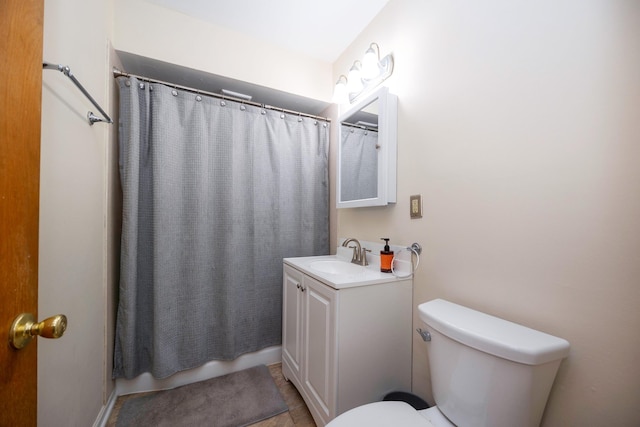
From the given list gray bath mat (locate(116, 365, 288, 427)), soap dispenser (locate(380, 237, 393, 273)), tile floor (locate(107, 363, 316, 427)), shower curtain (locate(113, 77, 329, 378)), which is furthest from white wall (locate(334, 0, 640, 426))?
shower curtain (locate(113, 77, 329, 378))

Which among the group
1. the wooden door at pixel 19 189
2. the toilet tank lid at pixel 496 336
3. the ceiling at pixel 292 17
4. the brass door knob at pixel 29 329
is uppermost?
the ceiling at pixel 292 17

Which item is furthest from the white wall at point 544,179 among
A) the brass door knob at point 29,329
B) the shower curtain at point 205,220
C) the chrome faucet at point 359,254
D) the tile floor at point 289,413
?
the brass door knob at point 29,329

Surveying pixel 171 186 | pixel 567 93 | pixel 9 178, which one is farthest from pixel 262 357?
pixel 567 93

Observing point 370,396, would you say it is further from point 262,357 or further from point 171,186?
point 171,186

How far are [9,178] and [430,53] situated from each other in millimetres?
1575

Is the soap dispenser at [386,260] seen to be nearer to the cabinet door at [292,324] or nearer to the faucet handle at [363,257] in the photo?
the faucet handle at [363,257]

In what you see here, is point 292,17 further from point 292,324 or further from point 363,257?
point 292,324

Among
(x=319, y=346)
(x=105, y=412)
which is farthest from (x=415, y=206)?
(x=105, y=412)

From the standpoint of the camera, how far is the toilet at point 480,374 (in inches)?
26.0

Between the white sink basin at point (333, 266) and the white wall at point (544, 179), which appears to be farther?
the white sink basin at point (333, 266)

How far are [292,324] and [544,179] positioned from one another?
1448 millimetres

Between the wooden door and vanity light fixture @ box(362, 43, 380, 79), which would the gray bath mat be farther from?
vanity light fixture @ box(362, 43, 380, 79)

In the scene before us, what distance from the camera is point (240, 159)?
1.72 metres

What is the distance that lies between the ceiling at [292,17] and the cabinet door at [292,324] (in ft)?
5.44
